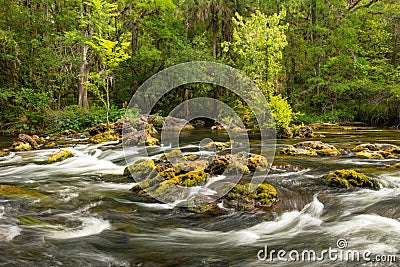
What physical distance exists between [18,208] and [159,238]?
2.90 metres

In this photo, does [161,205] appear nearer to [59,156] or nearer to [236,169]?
[236,169]

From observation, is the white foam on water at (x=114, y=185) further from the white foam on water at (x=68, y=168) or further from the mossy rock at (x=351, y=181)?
the mossy rock at (x=351, y=181)

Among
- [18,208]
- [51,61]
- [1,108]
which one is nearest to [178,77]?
[51,61]

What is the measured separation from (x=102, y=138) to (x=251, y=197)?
1105 centimetres

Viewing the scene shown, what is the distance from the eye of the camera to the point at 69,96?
86.1 ft

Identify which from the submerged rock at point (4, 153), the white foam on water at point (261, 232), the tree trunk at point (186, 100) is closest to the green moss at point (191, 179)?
the white foam on water at point (261, 232)

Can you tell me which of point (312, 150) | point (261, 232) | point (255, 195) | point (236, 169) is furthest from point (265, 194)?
point (312, 150)

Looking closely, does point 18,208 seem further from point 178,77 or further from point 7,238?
point 178,77

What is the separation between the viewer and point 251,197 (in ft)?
19.9

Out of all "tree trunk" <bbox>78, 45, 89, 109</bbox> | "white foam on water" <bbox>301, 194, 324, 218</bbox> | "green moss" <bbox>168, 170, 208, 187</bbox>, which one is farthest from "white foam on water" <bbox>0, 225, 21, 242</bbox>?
"tree trunk" <bbox>78, 45, 89, 109</bbox>

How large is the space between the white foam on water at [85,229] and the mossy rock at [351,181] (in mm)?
4789

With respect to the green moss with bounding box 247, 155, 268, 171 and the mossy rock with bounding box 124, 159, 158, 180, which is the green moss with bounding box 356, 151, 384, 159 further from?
the mossy rock with bounding box 124, 159, 158, 180

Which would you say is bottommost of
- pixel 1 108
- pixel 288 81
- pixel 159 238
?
pixel 159 238
